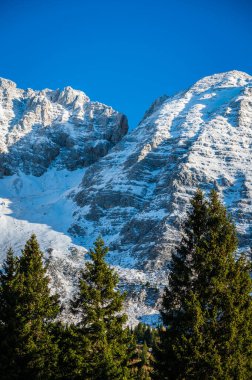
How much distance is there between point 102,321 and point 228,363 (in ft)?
26.5

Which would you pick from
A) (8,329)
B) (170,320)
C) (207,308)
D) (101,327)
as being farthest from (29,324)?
(207,308)

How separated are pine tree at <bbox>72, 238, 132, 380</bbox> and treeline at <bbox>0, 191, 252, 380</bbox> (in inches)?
2.3

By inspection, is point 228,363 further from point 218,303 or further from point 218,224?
point 218,224

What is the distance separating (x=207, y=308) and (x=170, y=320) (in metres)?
2.34

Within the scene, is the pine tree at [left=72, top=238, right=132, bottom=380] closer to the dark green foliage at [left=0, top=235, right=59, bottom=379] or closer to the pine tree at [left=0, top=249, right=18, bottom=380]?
the dark green foliage at [left=0, top=235, right=59, bottom=379]

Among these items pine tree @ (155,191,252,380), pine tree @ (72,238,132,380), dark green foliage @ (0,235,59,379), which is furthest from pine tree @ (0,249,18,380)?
pine tree @ (155,191,252,380)

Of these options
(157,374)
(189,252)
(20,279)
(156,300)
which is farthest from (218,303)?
(156,300)

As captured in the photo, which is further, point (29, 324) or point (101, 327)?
point (29, 324)

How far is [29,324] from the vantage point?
1184 inches

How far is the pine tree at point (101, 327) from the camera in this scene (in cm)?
2633

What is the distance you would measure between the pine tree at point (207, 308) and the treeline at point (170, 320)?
5 cm

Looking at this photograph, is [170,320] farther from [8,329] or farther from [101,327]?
[8,329]

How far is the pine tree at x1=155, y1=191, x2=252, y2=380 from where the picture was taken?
22641 millimetres

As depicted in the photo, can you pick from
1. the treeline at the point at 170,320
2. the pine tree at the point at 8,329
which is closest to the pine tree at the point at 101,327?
the treeline at the point at 170,320
